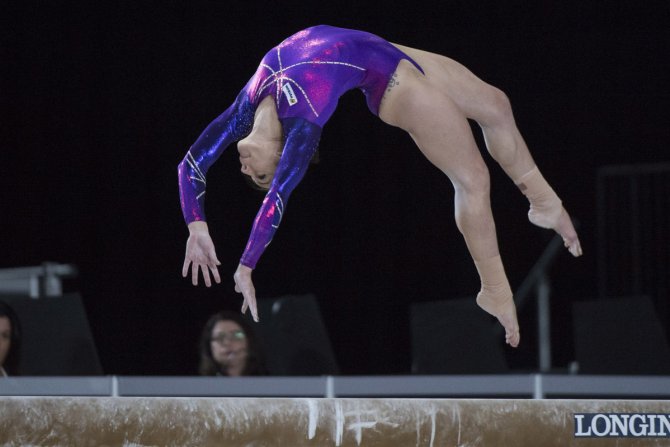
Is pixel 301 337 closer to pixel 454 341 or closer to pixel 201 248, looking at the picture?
pixel 454 341

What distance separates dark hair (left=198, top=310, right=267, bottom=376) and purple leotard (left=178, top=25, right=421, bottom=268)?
1.31 meters

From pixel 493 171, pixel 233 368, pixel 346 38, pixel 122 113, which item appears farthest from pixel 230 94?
pixel 346 38

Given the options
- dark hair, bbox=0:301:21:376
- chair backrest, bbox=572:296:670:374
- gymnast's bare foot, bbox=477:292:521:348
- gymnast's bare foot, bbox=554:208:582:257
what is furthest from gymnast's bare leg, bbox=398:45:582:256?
dark hair, bbox=0:301:21:376

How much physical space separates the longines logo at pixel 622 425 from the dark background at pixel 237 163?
13.4 feet

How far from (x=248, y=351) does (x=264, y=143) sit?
161 centimetres

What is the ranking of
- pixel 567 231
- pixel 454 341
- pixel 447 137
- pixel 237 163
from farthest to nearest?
pixel 237 163
pixel 454 341
pixel 567 231
pixel 447 137

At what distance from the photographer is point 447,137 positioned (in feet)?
11.8

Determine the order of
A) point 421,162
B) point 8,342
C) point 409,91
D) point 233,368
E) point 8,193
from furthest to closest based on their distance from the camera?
point 421,162 → point 8,193 → point 233,368 → point 8,342 → point 409,91

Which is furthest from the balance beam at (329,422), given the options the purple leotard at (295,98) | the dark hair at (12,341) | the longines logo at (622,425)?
the dark hair at (12,341)

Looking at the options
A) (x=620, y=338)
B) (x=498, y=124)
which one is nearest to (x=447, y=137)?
(x=498, y=124)

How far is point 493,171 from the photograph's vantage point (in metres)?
7.50

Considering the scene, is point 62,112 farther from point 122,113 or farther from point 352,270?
point 352,270

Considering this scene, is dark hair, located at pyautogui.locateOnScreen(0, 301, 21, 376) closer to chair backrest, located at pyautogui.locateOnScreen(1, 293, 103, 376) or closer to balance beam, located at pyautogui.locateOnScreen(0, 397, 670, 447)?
chair backrest, located at pyautogui.locateOnScreen(1, 293, 103, 376)

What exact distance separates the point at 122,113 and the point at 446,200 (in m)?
2.18
